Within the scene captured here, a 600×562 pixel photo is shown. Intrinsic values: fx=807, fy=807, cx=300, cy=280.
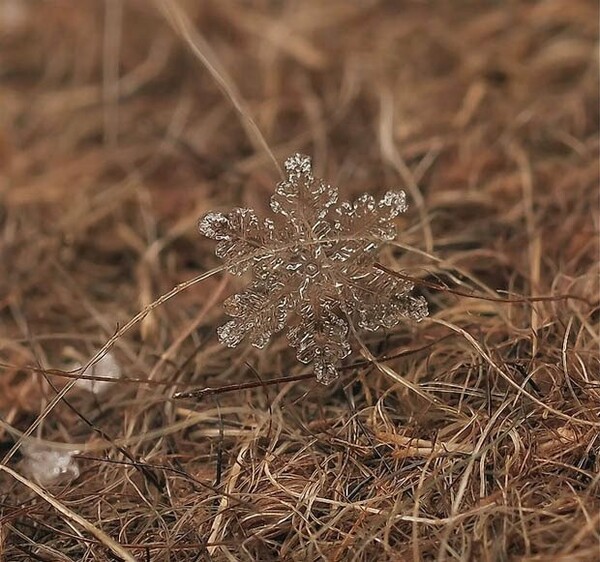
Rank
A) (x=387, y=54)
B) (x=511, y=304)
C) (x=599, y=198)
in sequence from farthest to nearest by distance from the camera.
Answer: (x=387, y=54) → (x=599, y=198) → (x=511, y=304)

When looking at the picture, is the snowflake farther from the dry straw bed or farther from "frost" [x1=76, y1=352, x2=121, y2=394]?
"frost" [x1=76, y1=352, x2=121, y2=394]

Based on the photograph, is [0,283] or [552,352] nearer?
[552,352]

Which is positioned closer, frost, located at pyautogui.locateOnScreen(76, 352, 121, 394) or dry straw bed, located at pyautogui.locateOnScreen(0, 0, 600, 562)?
dry straw bed, located at pyautogui.locateOnScreen(0, 0, 600, 562)

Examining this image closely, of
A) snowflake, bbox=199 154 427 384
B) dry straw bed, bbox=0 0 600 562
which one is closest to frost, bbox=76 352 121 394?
dry straw bed, bbox=0 0 600 562

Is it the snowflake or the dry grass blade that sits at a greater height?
the snowflake

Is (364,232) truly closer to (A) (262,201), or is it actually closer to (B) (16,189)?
(A) (262,201)

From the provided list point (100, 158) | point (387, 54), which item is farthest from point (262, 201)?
point (387, 54)

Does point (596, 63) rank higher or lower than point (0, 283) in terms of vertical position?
lower

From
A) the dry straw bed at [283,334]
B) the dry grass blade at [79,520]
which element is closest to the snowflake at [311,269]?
the dry straw bed at [283,334]
